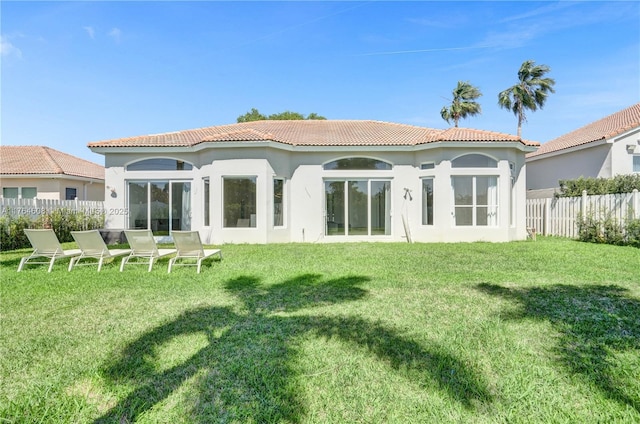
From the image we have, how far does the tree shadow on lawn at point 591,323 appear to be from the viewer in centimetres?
362

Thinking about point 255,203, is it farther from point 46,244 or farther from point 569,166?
point 569,166

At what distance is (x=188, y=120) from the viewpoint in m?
24.1

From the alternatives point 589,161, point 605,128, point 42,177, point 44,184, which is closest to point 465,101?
point 605,128

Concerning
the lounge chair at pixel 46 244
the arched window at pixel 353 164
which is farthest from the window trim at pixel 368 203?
the lounge chair at pixel 46 244

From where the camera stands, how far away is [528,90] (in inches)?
1522

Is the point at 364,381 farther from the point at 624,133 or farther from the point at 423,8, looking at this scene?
the point at 624,133

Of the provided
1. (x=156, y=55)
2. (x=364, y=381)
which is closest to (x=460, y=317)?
(x=364, y=381)

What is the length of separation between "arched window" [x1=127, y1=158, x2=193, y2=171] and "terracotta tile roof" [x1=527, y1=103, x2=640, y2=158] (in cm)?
2422

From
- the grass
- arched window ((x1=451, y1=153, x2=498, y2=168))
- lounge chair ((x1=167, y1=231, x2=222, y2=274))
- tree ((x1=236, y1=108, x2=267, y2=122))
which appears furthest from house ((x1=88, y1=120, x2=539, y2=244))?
tree ((x1=236, y1=108, x2=267, y2=122))

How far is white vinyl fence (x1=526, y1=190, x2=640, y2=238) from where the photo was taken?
14.4 m

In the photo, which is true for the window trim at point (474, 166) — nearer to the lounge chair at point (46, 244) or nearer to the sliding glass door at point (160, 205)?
the sliding glass door at point (160, 205)

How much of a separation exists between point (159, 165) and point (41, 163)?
51.6 feet

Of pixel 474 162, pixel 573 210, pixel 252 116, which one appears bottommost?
pixel 573 210

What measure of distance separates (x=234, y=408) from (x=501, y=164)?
1699 cm
